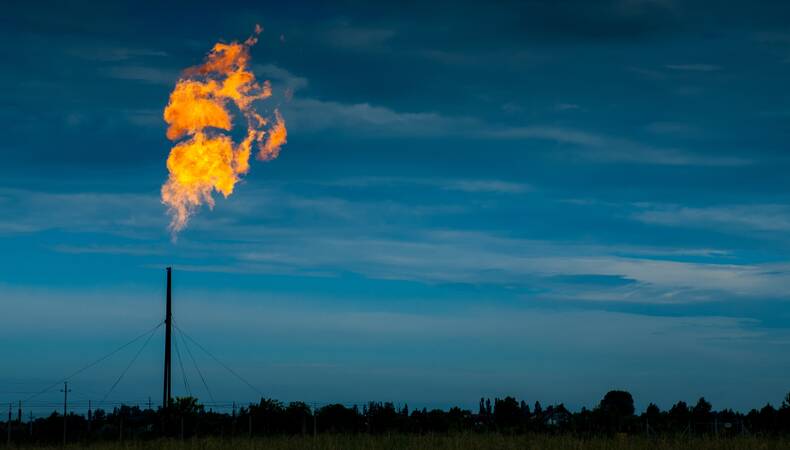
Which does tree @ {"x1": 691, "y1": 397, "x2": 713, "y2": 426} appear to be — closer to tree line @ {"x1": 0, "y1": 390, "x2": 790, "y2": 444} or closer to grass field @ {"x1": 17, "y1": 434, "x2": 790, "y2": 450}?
tree line @ {"x1": 0, "y1": 390, "x2": 790, "y2": 444}

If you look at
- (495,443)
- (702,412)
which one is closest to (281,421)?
(495,443)

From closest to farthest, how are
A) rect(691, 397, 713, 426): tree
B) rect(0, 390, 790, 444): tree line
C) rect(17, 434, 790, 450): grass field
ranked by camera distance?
rect(17, 434, 790, 450): grass field → rect(0, 390, 790, 444): tree line → rect(691, 397, 713, 426): tree

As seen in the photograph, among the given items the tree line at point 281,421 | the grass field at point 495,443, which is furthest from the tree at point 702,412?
the grass field at point 495,443

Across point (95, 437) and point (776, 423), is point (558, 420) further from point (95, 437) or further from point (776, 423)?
point (95, 437)

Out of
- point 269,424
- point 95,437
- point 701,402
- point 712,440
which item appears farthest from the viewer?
point 701,402

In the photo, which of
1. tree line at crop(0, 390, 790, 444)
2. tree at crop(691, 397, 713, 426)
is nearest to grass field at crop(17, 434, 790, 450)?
tree line at crop(0, 390, 790, 444)

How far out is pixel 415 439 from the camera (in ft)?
110

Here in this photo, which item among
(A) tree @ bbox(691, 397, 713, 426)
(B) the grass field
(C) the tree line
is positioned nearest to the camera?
(B) the grass field

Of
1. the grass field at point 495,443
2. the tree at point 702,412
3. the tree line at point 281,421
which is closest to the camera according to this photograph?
the grass field at point 495,443

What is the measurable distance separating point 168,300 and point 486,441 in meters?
24.5

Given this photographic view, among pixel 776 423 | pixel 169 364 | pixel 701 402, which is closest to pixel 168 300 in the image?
pixel 169 364

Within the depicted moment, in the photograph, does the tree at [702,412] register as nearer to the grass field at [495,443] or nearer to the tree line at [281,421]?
the tree line at [281,421]

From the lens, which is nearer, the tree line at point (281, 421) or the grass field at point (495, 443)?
the grass field at point (495, 443)

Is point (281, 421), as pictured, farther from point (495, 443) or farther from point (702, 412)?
point (702, 412)
